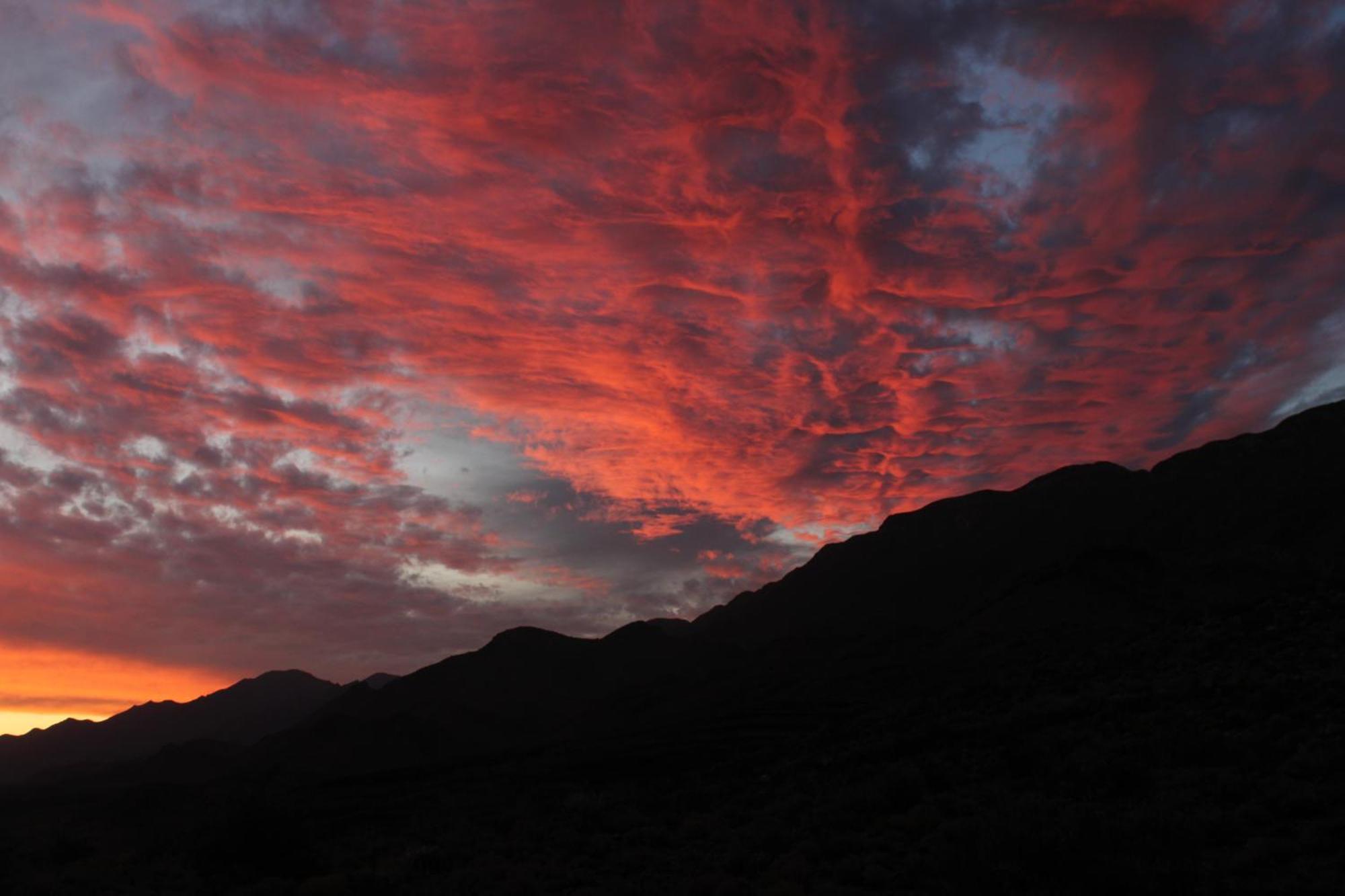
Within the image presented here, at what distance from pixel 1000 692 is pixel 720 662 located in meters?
76.2

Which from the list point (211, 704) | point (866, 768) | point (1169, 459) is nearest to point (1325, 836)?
point (866, 768)

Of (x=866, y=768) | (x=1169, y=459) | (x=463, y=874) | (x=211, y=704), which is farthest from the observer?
(x=211, y=704)

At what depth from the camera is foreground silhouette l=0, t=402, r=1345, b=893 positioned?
13.9m

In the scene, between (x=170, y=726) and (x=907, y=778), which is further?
(x=170, y=726)

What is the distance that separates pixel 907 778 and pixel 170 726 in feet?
672

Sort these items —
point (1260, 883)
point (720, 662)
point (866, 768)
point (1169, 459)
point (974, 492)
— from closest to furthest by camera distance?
point (1260, 883) < point (866, 768) < point (720, 662) < point (1169, 459) < point (974, 492)

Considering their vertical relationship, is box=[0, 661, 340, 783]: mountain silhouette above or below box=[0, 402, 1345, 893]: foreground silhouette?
above

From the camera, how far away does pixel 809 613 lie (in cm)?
12475

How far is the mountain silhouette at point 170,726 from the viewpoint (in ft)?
541

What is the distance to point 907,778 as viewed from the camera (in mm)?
20141

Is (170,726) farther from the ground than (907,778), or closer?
farther from the ground

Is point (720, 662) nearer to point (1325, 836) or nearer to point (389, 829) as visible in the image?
point (389, 829)

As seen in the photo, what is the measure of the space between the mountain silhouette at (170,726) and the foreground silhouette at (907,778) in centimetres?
7633

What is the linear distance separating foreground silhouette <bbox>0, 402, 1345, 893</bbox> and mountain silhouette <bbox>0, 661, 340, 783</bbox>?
Result: 7633cm
